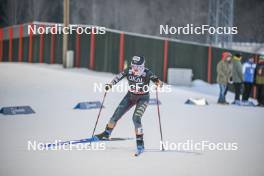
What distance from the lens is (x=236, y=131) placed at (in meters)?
12.8

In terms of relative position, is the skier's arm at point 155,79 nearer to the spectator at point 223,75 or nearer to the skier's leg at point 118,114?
the skier's leg at point 118,114

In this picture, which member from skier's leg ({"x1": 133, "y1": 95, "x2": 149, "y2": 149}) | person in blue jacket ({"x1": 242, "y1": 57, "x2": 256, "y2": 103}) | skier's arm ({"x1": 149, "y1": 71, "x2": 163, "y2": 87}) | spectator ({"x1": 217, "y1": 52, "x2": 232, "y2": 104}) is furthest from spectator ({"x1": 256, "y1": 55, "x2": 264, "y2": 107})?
skier's leg ({"x1": 133, "y1": 95, "x2": 149, "y2": 149})

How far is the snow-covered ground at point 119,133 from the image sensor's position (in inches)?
345

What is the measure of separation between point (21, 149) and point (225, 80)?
983 cm

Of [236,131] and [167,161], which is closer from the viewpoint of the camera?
[167,161]

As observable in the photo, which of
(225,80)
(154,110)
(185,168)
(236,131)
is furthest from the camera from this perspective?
(225,80)

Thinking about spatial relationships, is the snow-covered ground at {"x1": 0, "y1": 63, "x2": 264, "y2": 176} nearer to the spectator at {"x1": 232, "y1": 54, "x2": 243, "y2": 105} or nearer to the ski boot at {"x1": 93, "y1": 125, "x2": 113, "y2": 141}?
the ski boot at {"x1": 93, "y1": 125, "x2": 113, "y2": 141}

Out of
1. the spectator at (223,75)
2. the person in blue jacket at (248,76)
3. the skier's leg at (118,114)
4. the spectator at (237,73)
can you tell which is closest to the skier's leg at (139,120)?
the skier's leg at (118,114)

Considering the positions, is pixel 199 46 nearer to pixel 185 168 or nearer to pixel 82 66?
pixel 82 66

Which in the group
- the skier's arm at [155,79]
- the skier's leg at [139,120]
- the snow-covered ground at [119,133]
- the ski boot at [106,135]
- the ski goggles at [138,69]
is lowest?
the snow-covered ground at [119,133]

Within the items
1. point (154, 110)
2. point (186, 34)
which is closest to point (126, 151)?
point (154, 110)

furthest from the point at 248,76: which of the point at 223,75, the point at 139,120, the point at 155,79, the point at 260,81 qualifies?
the point at 139,120

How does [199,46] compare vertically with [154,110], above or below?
above

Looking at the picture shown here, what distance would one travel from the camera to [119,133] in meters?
12.1
